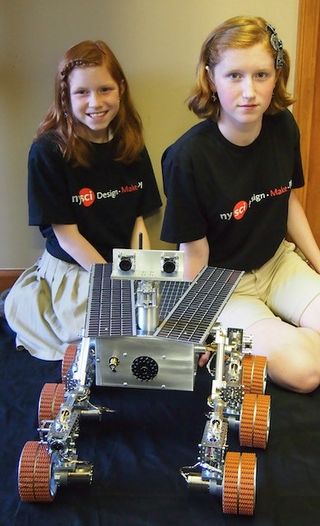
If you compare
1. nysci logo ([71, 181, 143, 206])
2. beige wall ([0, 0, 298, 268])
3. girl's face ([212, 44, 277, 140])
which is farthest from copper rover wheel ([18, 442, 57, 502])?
beige wall ([0, 0, 298, 268])

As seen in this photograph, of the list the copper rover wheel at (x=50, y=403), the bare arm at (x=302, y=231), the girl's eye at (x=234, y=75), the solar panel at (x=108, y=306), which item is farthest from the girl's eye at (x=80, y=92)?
the copper rover wheel at (x=50, y=403)

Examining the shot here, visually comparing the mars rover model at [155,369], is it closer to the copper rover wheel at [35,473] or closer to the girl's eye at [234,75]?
the copper rover wheel at [35,473]

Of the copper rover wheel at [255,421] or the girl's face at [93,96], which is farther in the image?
the girl's face at [93,96]

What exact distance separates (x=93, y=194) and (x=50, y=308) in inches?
12.1

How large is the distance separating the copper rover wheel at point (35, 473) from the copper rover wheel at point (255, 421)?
1.19ft

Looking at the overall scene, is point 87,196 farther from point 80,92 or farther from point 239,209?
point 239,209

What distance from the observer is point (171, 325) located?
1.05 meters

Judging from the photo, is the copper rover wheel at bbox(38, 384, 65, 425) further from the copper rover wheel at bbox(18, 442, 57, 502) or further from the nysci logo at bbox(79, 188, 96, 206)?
the nysci logo at bbox(79, 188, 96, 206)

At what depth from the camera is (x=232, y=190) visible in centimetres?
141

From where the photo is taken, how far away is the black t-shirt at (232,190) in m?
1.39

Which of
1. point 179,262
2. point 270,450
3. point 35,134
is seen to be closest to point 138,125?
point 35,134

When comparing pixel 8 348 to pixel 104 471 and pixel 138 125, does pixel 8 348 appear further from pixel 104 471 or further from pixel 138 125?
pixel 138 125

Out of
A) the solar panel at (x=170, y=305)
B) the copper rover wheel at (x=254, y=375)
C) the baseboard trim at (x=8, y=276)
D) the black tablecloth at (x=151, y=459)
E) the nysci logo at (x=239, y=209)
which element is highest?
the nysci logo at (x=239, y=209)

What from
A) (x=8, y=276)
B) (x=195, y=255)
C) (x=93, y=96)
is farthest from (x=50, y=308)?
(x=93, y=96)
